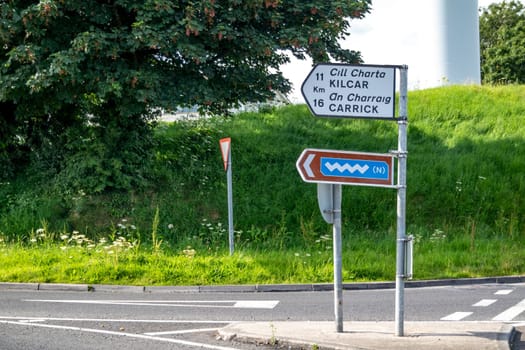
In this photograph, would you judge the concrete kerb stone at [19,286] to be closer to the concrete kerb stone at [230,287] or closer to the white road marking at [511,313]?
the concrete kerb stone at [230,287]

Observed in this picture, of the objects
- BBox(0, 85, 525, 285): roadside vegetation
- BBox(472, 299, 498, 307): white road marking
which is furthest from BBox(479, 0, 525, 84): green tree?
BBox(472, 299, 498, 307): white road marking

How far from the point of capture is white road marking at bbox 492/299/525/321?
9.67m

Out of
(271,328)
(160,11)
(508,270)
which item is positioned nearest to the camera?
(271,328)

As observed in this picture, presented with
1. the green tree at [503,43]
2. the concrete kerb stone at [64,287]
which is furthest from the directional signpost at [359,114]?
the green tree at [503,43]

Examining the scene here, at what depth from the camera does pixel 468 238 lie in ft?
52.8

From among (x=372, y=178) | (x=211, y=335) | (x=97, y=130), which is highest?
(x=97, y=130)

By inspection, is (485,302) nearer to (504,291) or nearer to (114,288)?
(504,291)

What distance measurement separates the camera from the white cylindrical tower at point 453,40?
1227 inches

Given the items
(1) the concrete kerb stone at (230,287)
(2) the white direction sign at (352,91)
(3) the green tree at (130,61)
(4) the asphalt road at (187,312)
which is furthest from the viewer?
(3) the green tree at (130,61)

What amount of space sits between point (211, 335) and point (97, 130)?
10.9m

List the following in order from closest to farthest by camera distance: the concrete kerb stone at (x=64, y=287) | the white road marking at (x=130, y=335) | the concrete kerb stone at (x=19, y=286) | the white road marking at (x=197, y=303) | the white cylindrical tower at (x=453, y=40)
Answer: the white road marking at (x=130, y=335) → the white road marking at (x=197, y=303) → the concrete kerb stone at (x=64, y=287) → the concrete kerb stone at (x=19, y=286) → the white cylindrical tower at (x=453, y=40)

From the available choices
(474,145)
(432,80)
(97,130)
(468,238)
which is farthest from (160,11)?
(432,80)

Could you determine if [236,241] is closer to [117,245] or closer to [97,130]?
[117,245]

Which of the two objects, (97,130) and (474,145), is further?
(474,145)
